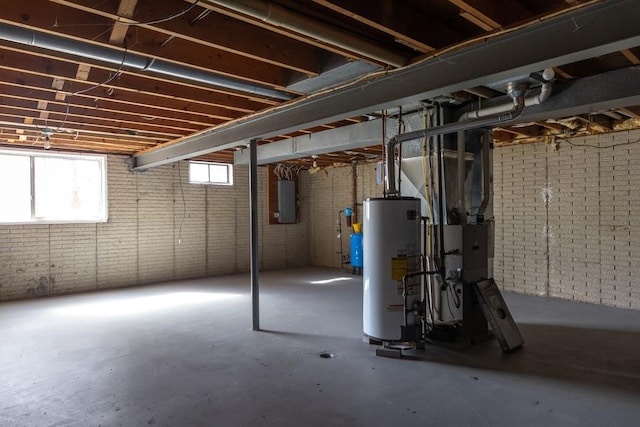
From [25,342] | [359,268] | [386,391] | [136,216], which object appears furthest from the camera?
[359,268]

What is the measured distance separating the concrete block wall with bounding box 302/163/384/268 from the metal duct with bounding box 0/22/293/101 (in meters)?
5.21

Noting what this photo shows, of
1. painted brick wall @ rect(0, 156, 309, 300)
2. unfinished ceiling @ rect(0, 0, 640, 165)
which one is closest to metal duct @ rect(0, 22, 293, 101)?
unfinished ceiling @ rect(0, 0, 640, 165)

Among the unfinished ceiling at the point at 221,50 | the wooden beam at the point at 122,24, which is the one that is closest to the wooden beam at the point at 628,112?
the unfinished ceiling at the point at 221,50

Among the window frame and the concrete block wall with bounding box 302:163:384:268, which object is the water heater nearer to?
the concrete block wall with bounding box 302:163:384:268

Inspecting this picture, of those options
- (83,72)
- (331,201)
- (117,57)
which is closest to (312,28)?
(117,57)

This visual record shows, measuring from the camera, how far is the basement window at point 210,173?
826cm

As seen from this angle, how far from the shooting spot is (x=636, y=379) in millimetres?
3086

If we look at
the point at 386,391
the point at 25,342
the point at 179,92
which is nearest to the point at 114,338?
the point at 25,342

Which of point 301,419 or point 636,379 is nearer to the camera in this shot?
point 301,419

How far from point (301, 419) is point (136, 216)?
604 cm

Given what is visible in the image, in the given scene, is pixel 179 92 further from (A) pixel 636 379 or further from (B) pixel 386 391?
(A) pixel 636 379

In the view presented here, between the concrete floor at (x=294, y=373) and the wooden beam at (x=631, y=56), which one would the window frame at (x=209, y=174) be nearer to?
the concrete floor at (x=294, y=373)

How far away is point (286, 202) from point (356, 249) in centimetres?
228

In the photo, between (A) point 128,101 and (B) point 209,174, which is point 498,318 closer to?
(A) point 128,101
